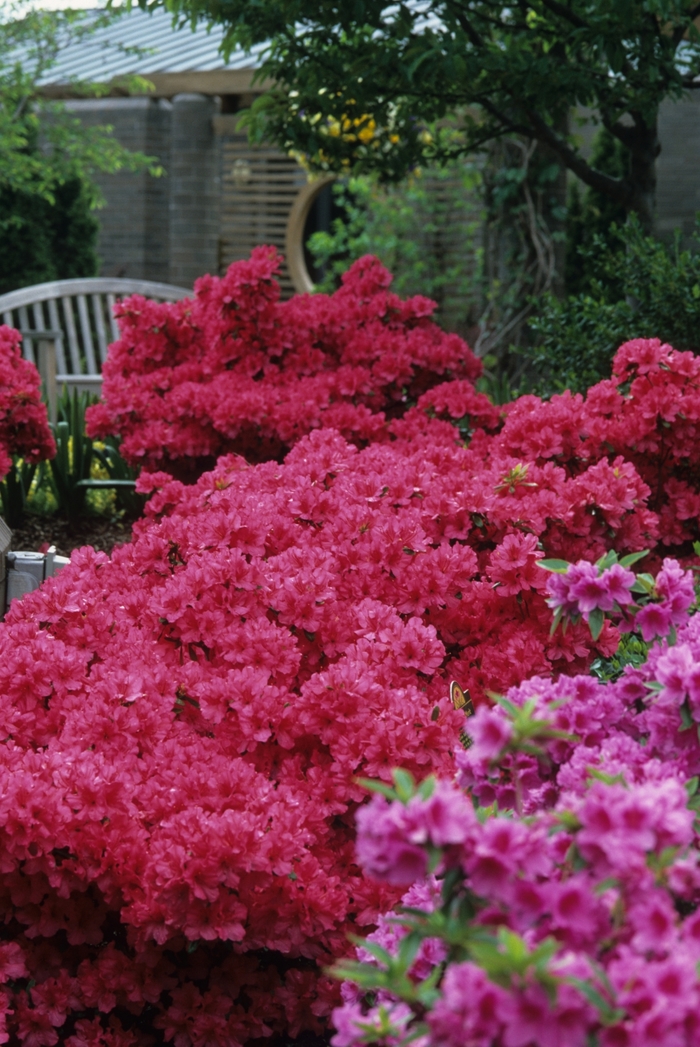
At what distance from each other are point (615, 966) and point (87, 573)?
5.54 feet

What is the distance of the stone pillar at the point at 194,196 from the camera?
408 inches

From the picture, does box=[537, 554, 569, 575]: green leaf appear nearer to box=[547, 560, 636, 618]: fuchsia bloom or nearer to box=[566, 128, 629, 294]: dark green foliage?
box=[547, 560, 636, 618]: fuchsia bloom

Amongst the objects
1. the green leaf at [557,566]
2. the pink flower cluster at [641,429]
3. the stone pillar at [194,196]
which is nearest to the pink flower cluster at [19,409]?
the pink flower cluster at [641,429]

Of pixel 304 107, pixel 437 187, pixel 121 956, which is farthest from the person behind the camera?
pixel 437 187

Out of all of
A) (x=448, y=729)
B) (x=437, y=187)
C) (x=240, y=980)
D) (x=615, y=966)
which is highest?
(x=437, y=187)

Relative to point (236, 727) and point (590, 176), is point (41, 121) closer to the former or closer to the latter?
point (590, 176)

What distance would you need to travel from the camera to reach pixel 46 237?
32.6ft

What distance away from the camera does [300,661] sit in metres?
1.99

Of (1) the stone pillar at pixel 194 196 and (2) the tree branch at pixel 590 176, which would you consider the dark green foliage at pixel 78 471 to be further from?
(1) the stone pillar at pixel 194 196

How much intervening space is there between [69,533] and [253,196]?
273 inches

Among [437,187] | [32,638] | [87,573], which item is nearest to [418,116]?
[87,573]

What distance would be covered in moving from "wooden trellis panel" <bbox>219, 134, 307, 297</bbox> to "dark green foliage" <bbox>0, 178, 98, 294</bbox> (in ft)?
4.17

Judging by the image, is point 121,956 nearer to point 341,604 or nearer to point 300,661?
point 300,661

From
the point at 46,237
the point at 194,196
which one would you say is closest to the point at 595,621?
the point at 46,237
